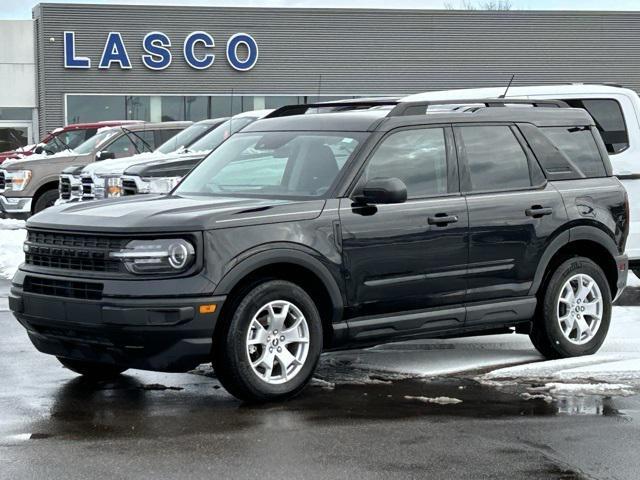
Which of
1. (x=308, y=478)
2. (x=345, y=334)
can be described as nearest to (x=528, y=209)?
(x=345, y=334)

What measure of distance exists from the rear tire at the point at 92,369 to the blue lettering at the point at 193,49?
3452cm

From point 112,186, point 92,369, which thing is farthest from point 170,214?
point 112,186

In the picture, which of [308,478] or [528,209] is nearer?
[308,478]

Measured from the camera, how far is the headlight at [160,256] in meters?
6.98

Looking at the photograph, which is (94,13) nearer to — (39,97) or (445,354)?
(39,97)

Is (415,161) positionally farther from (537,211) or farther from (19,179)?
(19,179)

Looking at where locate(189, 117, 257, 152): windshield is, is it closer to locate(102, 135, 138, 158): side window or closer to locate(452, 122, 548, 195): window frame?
locate(102, 135, 138, 158): side window

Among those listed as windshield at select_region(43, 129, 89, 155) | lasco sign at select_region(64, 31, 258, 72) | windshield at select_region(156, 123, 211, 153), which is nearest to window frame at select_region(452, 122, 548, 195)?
windshield at select_region(156, 123, 211, 153)

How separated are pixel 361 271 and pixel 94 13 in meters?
35.4

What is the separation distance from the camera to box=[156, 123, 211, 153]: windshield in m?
17.8

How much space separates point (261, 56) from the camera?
43.1 m

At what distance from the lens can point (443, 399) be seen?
7379 millimetres

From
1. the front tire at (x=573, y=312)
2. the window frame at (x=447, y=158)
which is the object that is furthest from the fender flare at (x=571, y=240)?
the window frame at (x=447, y=158)

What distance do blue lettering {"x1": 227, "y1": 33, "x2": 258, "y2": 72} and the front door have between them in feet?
114
